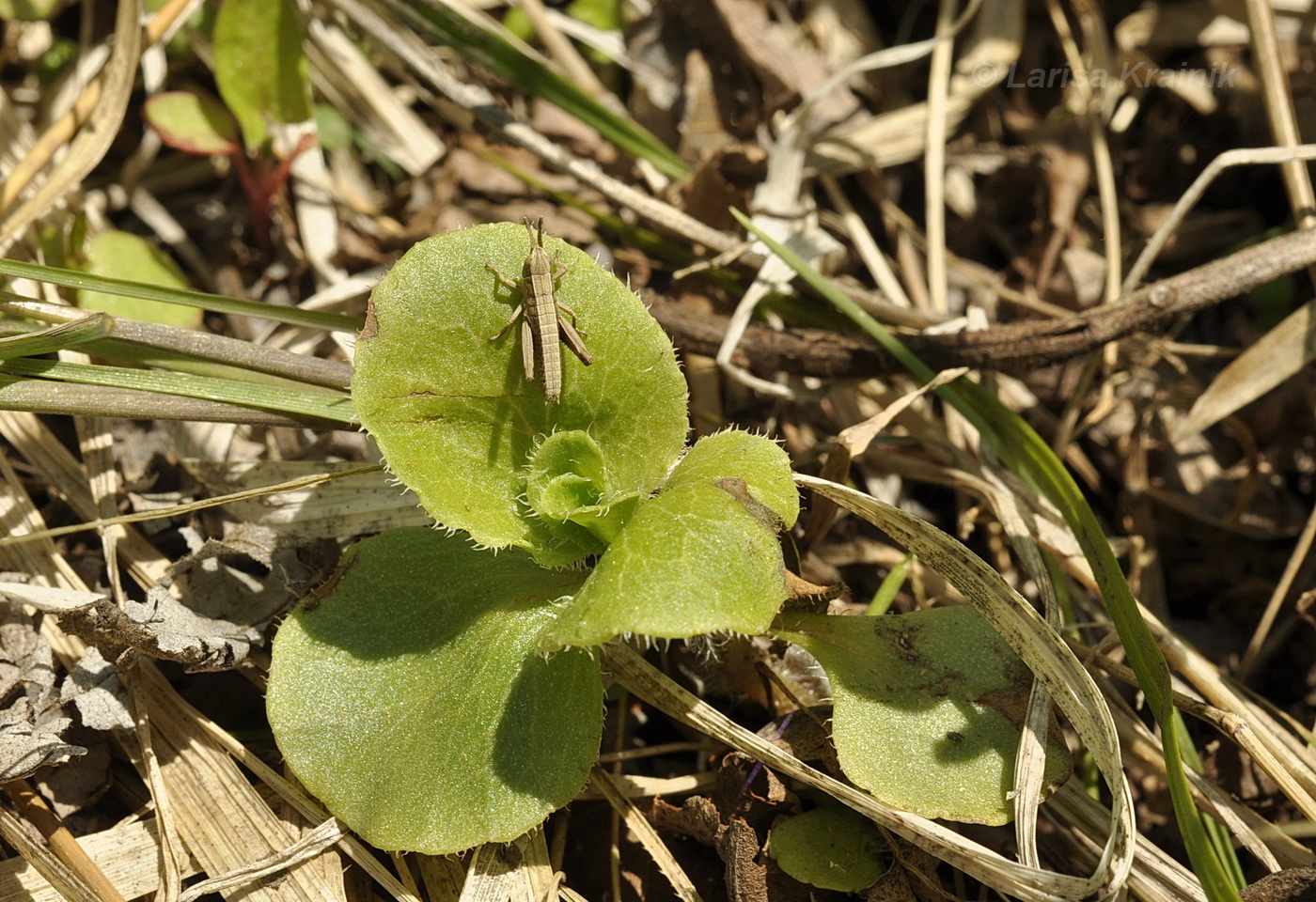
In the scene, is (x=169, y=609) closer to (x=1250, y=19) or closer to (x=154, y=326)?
(x=154, y=326)

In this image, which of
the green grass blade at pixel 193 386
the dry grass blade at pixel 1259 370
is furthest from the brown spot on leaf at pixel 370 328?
the dry grass blade at pixel 1259 370

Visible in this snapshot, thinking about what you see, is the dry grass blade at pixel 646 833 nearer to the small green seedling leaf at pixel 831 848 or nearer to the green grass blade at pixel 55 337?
the small green seedling leaf at pixel 831 848

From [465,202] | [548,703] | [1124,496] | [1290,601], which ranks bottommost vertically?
[1290,601]

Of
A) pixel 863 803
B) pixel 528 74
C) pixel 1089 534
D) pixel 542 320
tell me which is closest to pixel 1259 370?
pixel 1089 534

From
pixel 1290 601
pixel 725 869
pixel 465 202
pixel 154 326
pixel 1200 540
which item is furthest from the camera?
pixel 465 202

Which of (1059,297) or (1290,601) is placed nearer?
(1290,601)

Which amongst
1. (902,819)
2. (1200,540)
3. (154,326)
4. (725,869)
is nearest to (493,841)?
(725,869)
